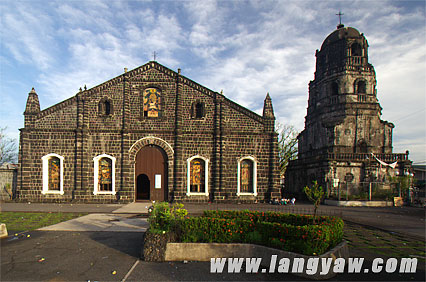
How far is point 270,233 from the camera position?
7316mm

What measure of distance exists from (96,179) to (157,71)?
10285mm

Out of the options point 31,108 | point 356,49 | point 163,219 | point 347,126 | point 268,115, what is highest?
point 356,49

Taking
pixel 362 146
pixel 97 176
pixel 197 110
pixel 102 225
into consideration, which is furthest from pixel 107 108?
pixel 362 146

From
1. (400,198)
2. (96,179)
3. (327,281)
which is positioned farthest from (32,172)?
(400,198)

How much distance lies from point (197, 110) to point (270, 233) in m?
16.8

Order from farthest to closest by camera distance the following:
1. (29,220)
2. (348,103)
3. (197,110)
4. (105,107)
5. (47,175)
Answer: (348,103), (197,110), (105,107), (47,175), (29,220)

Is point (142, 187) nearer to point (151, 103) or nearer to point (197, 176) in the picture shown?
point (197, 176)

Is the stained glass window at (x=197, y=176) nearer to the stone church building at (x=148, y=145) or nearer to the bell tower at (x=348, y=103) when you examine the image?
the stone church building at (x=148, y=145)

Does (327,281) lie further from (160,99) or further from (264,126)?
(160,99)

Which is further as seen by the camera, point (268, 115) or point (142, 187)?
point (142, 187)

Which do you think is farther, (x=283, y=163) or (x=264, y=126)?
(x=283, y=163)

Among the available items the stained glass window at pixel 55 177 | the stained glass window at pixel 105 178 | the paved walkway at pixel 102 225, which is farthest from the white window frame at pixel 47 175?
the paved walkway at pixel 102 225

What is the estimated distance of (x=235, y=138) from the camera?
2239cm

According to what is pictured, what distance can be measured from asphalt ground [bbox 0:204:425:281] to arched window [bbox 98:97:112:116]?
13.4 m
